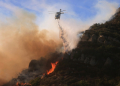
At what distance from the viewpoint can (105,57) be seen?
7381 centimetres

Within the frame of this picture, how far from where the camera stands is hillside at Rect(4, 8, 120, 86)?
195 feet

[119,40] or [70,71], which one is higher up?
[119,40]

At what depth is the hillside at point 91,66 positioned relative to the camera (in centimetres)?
5935

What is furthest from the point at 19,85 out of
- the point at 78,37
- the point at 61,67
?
the point at 78,37

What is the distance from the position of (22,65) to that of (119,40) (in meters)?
71.1

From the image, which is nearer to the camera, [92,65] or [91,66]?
[91,66]

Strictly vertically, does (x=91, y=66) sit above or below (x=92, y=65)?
below

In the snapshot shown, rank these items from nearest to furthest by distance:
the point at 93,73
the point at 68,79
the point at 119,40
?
the point at 68,79 < the point at 93,73 < the point at 119,40

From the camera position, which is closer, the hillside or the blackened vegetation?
the blackened vegetation

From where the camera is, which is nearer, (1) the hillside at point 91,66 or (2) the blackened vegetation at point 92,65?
(2) the blackened vegetation at point 92,65

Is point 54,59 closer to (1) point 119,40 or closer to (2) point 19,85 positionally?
(2) point 19,85

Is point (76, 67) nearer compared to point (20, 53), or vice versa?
point (76, 67)

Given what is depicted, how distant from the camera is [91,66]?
72000 mm

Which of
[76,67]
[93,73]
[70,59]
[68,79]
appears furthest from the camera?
[70,59]
